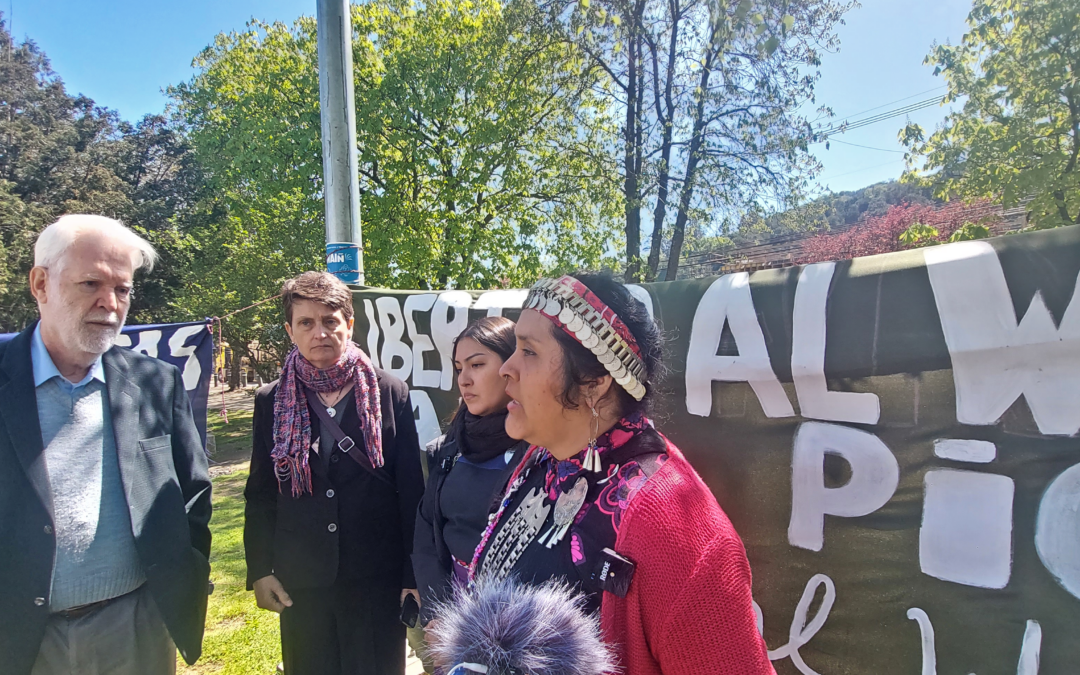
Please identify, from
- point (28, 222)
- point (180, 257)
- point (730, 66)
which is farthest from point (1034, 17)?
point (28, 222)

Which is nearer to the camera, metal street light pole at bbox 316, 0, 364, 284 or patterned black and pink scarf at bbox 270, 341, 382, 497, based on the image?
patterned black and pink scarf at bbox 270, 341, 382, 497

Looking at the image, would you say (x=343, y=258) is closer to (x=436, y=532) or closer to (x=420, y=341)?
(x=420, y=341)

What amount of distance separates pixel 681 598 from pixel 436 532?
4.32 ft

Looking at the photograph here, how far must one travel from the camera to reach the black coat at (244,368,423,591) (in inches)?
90.1

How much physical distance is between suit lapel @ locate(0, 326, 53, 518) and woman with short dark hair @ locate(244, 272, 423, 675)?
2.40 feet

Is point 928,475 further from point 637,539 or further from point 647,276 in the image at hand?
point 647,276

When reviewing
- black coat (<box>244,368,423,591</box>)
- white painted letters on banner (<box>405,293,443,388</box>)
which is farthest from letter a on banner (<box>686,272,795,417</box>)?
white painted letters on banner (<box>405,293,443,388</box>)

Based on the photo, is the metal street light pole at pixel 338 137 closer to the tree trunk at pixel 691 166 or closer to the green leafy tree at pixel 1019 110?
the tree trunk at pixel 691 166

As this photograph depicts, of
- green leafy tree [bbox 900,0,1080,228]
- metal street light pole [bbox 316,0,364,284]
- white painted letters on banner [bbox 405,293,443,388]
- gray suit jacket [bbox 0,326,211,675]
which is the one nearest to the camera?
gray suit jacket [bbox 0,326,211,675]

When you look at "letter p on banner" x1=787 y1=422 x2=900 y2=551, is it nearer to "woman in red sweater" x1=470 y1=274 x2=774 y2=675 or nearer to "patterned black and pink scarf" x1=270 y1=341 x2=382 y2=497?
"woman in red sweater" x1=470 y1=274 x2=774 y2=675

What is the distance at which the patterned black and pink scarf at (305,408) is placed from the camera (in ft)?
7.54

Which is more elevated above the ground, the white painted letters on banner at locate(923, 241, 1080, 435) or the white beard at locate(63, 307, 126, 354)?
the white beard at locate(63, 307, 126, 354)

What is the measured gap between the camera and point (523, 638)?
93cm

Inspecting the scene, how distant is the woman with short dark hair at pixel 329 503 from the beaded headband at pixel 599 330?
1.34 metres
